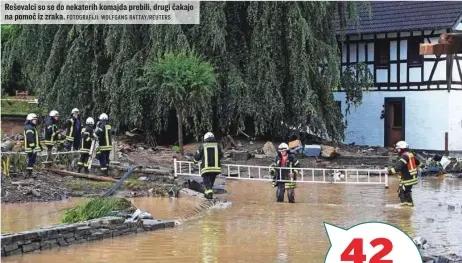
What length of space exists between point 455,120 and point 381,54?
Result: 16.1ft

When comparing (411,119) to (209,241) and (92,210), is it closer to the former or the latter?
(209,241)

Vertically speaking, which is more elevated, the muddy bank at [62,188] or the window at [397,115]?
the window at [397,115]

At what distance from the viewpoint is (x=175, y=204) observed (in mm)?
15594

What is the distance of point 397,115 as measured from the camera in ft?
108

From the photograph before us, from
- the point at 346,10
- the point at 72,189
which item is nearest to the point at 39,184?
the point at 72,189

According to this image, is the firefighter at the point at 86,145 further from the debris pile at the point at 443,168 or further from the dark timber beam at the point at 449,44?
the dark timber beam at the point at 449,44

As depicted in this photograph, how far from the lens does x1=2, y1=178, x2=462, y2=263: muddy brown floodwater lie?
32.8 feet

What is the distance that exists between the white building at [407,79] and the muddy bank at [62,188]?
15.7 meters

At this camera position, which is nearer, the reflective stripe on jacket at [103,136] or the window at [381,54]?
the reflective stripe on jacket at [103,136]

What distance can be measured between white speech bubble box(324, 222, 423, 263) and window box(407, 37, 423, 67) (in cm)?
2805

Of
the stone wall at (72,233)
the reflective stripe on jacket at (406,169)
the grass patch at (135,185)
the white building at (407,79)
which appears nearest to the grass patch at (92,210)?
the stone wall at (72,233)

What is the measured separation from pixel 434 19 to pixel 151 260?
23801mm

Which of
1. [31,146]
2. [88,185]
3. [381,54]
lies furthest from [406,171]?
[381,54]

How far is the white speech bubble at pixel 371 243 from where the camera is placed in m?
4.43
